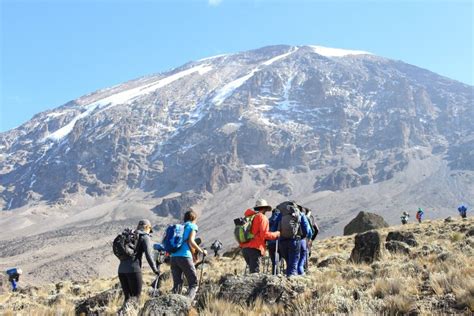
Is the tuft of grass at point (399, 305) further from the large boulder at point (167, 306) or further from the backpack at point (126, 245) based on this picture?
the backpack at point (126, 245)

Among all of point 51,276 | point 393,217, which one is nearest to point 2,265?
point 51,276

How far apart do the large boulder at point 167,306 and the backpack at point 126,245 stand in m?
1.50

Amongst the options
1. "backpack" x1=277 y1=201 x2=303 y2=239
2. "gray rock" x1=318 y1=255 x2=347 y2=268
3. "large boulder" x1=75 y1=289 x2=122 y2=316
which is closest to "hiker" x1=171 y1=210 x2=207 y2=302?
"large boulder" x1=75 y1=289 x2=122 y2=316

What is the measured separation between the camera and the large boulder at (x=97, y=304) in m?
8.48

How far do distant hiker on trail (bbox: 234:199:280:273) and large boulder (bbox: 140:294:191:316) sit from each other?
3.23 metres

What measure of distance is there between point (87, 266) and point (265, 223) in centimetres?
17918

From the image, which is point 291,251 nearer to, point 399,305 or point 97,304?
point 97,304

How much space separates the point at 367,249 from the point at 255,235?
198 inches

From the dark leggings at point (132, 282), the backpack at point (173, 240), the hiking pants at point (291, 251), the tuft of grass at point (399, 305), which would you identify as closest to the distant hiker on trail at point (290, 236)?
the hiking pants at point (291, 251)

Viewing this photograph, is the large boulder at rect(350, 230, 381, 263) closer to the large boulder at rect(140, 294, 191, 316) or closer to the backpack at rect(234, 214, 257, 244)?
the backpack at rect(234, 214, 257, 244)

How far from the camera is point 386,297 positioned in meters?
6.71

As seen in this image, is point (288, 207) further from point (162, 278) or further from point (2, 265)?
point (2, 265)

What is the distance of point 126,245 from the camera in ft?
27.3

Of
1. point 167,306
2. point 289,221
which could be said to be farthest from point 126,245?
point 289,221
